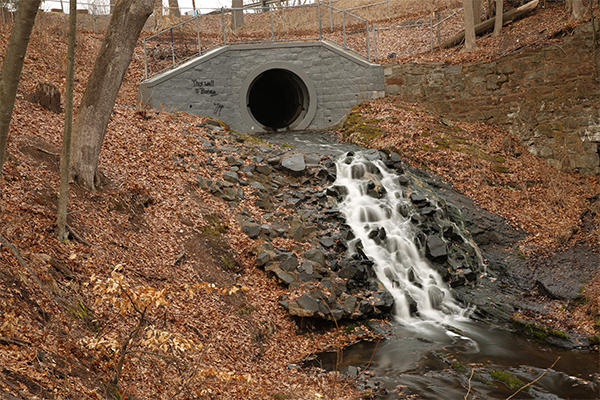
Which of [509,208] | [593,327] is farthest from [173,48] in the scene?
[593,327]

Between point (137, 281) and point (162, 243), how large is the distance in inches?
52.1

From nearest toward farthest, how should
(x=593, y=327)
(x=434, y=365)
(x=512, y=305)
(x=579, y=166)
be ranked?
(x=434, y=365) < (x=593, y=327) < (x=512, y=305) < (x=579, y=166)

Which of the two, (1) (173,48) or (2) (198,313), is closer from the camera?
(2) (198,313)

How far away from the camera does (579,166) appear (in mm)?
13609

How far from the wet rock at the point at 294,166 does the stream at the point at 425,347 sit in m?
1.00

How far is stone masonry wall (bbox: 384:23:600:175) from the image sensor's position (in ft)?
44.6

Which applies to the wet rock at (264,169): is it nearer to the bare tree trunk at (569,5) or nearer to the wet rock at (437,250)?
the wet rock at (437,250)

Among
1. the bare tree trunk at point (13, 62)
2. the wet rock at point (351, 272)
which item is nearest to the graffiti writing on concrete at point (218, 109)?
the wet rock at point (351, 272)

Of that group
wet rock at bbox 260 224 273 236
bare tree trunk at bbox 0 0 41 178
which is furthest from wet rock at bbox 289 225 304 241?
bare tree trunk at bbox 0 0 41 178

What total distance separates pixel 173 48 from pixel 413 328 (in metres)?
13.8

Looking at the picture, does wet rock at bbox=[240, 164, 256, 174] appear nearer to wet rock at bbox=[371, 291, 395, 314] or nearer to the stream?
the stream

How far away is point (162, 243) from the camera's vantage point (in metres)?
7.89

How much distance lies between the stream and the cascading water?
0.07ft

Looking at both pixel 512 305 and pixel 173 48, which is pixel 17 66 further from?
pixel 173 48
